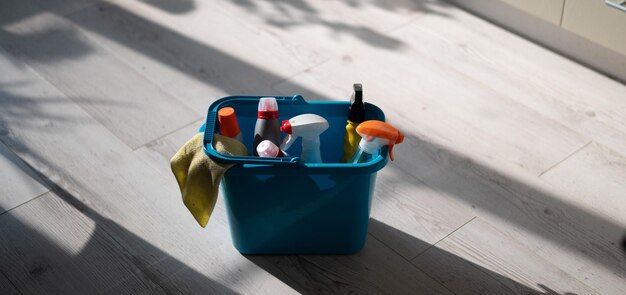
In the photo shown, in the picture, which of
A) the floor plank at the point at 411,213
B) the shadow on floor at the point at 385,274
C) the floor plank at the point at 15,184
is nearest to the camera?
the shadow on floor at the point at 385,274

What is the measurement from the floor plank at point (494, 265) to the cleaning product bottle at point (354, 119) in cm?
27

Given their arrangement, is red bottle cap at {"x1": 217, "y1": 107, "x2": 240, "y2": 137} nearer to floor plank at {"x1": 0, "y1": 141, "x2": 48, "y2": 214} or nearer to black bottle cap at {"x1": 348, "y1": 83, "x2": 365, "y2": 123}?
black bottle cap at {"x1": 348, "y1": 83, "x2": 365, "y2": 123}

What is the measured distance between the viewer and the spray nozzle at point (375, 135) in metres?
1.34

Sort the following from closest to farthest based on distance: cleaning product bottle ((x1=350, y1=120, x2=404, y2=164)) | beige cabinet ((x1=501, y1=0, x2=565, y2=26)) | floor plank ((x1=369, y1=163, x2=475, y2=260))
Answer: cleaning product bottle ((x1=350, y1=120, x2=404, y2=164)) → floor plank ((x1=369, y1=163, x2=475, y2=260)) → beige cabinet ((x1=501, y1=0, x2=565, y2=26))

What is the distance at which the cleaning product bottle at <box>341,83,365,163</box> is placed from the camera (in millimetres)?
1407

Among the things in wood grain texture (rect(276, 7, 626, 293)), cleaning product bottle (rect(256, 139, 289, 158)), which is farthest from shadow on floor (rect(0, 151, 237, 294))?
wood grain texture (rect(276, 7, 626, 293))

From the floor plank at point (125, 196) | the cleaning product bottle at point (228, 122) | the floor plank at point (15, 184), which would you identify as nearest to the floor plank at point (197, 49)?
the floor plank at point (125, 196)

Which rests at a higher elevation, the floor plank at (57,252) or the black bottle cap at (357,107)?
the black bottle cap at (357,107)

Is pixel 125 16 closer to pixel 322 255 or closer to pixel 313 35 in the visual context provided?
pixel 313 35

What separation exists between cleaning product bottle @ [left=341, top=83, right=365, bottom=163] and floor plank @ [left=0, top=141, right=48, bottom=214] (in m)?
0.70

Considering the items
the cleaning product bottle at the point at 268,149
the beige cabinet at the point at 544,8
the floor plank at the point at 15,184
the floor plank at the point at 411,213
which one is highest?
the cleaning product bottle at the point at 268,149

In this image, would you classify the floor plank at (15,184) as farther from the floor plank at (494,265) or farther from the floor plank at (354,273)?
the floor plank at (494,265)

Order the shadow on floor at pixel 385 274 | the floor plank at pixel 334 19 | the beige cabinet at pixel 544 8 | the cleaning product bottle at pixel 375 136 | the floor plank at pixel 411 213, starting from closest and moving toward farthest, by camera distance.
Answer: the cleaning product bottle at pixel 375 136
the shadow on floor at pixel 385 274
the floor plank at pixel 411 213
the beige cabinet at pixel 544 8
the floor plank at pixel 334 19

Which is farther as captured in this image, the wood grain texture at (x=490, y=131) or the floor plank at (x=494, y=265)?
the wood grain texture at (x=490, y=131)
